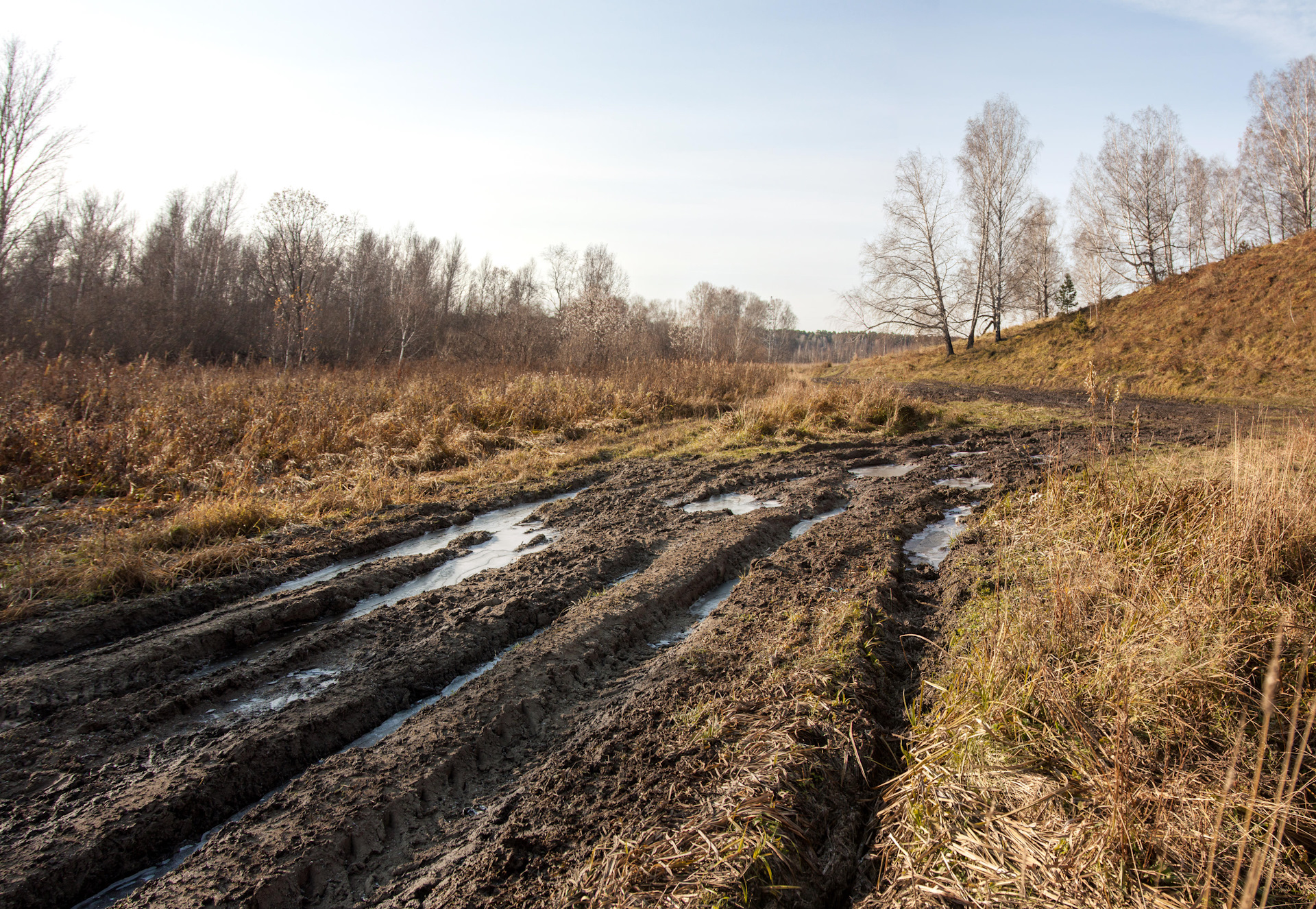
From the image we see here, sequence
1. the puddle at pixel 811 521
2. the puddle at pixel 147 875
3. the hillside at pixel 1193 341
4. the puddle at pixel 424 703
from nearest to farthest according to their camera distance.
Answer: the puddle at pixel 147 875
the puddle at pixel 424 703
the puddle at pixel 811 521
the hillside at pixel 1193 341

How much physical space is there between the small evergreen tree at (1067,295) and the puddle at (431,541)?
41.7 meters

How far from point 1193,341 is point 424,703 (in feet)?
96.9

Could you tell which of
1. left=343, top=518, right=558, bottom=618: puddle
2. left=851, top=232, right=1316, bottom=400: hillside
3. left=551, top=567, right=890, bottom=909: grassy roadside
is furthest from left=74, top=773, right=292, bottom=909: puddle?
left=851, top=232, right=1316, bottom=400: hillside

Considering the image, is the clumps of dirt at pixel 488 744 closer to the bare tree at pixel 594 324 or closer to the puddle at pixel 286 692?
the puddle at pixel 286 692

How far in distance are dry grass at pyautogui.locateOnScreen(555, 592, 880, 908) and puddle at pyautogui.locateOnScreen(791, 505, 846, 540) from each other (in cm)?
281

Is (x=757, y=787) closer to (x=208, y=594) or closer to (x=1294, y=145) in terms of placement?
(x=208, y=594)

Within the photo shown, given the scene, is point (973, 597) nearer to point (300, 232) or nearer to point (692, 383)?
point (692, 383)

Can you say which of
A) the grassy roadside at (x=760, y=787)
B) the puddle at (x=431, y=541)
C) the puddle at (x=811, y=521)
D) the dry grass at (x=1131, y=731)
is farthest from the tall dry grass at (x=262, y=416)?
the dry grass at (x=1131, y=731)

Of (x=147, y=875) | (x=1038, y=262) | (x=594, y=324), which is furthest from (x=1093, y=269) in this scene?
(x=147, y=875)

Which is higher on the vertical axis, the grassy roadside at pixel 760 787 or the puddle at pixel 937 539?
the puddle at pixel 937 539

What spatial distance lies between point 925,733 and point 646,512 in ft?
15.7

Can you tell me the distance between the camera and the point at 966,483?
8336 mm

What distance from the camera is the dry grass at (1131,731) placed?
1973 millimetres

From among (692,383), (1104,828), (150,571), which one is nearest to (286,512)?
(150,571)
